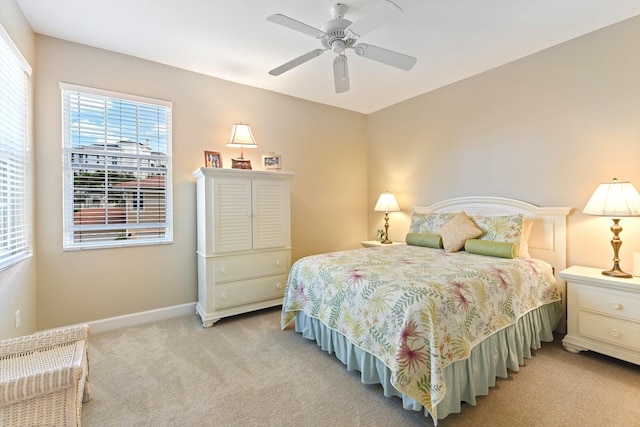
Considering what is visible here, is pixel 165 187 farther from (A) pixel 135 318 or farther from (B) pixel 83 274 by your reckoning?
(A) pixel 135 318

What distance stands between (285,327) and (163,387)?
1128mm

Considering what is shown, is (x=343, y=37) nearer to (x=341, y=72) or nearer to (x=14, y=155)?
(x=341, y=72)

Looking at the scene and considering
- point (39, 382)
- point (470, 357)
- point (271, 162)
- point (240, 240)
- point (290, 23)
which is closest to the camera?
point (39, 382)

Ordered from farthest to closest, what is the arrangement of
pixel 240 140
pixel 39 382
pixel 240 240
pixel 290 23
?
1. pixel 240 140
2. pixel 240 240
3. pixel 290 23
4. pixel 39 382

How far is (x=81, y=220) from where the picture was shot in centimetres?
283

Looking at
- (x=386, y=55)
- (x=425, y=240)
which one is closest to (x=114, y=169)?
(x=386, y=55)

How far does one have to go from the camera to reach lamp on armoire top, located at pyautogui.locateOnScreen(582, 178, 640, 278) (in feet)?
7.29

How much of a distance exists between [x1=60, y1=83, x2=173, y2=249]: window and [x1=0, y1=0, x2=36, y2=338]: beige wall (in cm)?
38

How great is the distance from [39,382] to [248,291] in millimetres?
2041

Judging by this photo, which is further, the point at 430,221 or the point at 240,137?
the point at 430,221

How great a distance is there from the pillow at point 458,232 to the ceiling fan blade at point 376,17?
2.10 metres

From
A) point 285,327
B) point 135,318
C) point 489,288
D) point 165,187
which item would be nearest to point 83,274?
point 135,318

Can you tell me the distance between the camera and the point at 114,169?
9.78 feet

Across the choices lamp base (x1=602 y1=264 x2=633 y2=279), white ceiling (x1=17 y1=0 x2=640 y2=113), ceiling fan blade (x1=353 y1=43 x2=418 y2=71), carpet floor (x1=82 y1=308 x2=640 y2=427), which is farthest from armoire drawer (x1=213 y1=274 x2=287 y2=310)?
lamp base (x1=602 y1=264 x2=633 y2=279)
